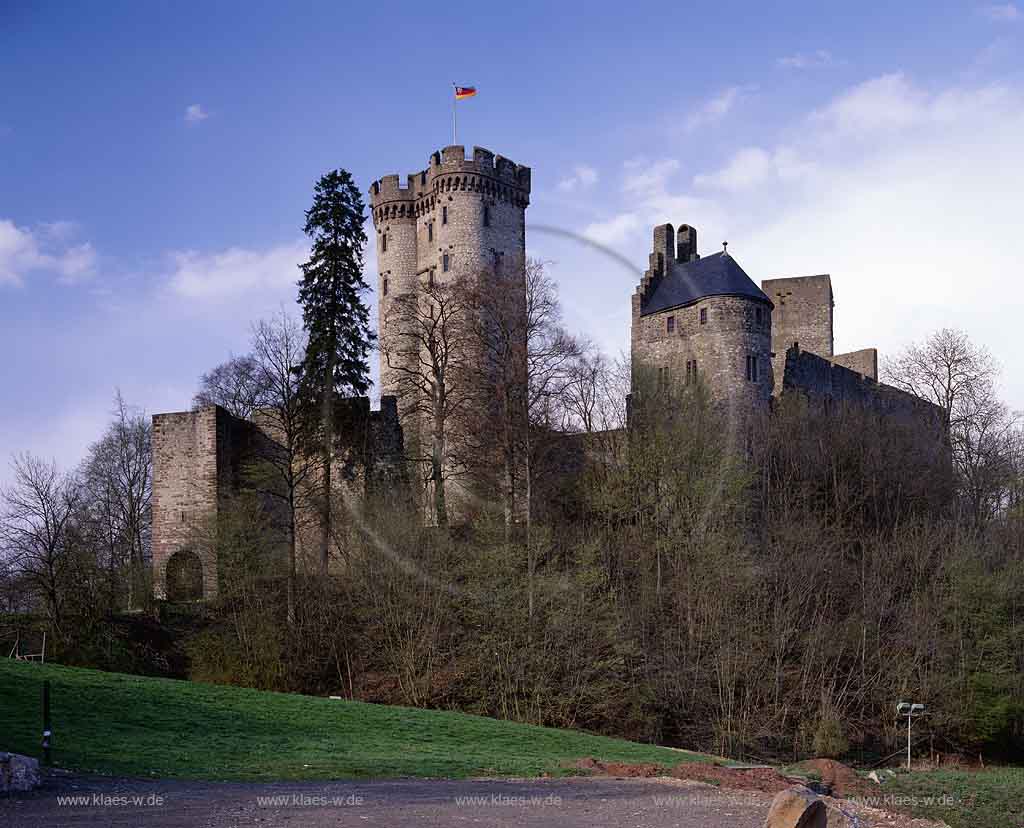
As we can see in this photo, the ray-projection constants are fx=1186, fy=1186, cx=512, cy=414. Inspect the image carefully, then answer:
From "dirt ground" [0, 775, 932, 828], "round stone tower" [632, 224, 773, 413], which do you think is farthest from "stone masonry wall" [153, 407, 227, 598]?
"dirt ground" [0, 775, 932, 828]

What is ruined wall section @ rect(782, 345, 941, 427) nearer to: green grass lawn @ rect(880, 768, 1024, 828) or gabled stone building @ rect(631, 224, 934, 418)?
gabled stone building @ rect(631, 224, 934, 418)

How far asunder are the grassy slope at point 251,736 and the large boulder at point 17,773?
1.96 meters

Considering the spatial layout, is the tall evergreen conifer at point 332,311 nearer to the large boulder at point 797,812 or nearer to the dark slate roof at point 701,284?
the dark slate roof at point 701,284

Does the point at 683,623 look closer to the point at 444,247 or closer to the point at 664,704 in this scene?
the point at 664,704

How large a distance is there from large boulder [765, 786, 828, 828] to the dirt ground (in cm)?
283

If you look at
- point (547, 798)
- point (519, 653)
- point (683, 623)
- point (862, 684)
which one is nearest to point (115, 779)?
point (547, 798)

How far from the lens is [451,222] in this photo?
183 ft

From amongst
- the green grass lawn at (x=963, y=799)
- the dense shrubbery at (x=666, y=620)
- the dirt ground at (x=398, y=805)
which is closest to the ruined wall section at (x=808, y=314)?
the dense shrubbery at (x=666, y=620)

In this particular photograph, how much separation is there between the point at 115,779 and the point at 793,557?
1105 inches

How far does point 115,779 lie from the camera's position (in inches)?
610

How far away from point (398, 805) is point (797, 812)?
229 inches

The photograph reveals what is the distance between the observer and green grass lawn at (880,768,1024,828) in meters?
14.7

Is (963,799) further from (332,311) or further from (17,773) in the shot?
(332,311)

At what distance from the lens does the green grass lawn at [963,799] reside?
1466 cm
